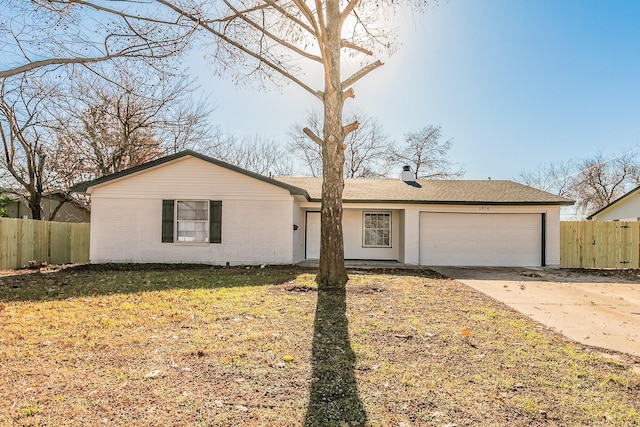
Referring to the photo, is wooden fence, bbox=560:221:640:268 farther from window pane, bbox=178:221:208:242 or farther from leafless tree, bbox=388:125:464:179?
leafless tree, bbox=388:125:464:179

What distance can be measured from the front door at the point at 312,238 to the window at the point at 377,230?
6.27 ft

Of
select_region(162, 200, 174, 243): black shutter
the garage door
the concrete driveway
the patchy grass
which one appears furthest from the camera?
the garage door

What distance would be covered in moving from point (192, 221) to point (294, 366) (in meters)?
9.95

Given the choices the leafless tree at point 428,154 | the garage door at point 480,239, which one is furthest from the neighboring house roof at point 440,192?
the leafless tree at point 428,154

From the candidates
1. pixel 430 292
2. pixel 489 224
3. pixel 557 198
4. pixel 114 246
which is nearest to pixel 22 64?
pixel 114 246

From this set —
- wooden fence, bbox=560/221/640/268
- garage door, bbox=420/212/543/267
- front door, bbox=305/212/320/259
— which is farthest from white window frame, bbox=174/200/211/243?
wooden fence, bbox=560/221/640/268

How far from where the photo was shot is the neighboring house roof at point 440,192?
44.1 feet

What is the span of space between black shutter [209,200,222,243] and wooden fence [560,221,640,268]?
12.4 metres

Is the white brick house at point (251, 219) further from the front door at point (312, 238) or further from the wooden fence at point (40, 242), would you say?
the wooden fence at point (40, 242)

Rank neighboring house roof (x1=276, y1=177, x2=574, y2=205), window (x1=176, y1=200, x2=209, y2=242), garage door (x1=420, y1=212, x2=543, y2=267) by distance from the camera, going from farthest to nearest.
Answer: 1. garage door (x1=420, y1=212, x2=543, y2=267)
2. neighboring house roof (x1=276, y1=177, x2=574, y2=205)
3. window (x1=176, y1=200, x2=209, y2=242)

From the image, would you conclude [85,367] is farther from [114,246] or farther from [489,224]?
[489,224]

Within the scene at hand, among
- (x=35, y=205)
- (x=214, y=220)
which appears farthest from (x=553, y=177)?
(x=35, y=205)

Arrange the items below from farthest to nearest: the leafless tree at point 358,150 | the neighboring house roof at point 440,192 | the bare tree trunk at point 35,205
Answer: the leafless tree at point 358,150 → the bare tree trunk at point 35,205 → the neighboring house roof at point 440,192

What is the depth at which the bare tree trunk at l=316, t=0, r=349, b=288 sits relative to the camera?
7.80m
